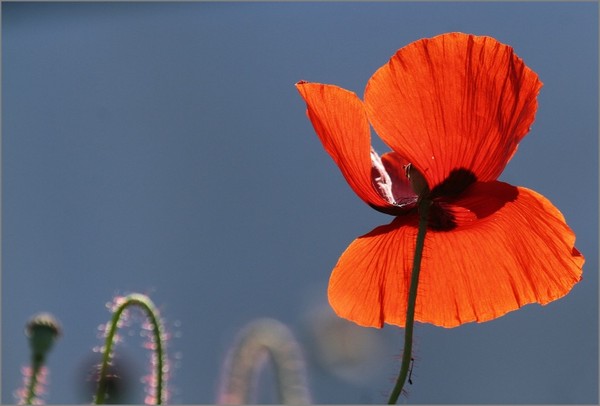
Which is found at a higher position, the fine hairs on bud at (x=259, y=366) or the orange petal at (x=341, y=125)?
the orange petal at (x=341, y=125)

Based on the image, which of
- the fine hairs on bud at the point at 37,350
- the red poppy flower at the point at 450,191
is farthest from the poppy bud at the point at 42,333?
the red poppy flower at the point at 450,191

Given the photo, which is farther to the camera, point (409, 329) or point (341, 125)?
point (341, 125)

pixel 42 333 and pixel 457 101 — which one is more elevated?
pixel 457 101

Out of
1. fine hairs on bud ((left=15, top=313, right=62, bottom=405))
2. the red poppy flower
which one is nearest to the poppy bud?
fine hairs on bud ((left=15, top=313, right=62, bottom=405))

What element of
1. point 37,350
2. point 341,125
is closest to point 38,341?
point 37,350

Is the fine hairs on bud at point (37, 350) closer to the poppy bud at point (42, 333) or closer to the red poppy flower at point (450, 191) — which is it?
the poppy bud at point (42, 333)

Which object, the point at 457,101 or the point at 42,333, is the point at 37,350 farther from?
the point at 457,101
